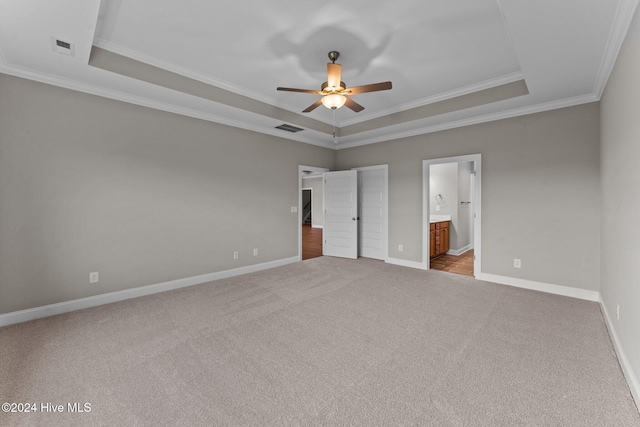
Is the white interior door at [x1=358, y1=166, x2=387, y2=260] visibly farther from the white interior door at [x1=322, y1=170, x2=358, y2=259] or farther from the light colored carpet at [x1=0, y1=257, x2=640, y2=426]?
the light colored carpet at [x1=0, y1=257, x2=640, y2=426]

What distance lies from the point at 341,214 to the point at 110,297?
166 inches

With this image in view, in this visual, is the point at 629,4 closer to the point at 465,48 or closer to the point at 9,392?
the point at 465,48

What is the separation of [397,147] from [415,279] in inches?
101

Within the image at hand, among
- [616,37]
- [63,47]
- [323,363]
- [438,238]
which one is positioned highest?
[63,47]

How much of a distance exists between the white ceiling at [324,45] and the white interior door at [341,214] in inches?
89.0

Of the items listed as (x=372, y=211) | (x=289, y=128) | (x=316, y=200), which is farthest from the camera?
(x=316, y=200)

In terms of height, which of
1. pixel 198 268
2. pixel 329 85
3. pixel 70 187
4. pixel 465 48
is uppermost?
pixel 465 48

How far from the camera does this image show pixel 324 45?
2785mm

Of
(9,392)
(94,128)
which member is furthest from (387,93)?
(9,392)

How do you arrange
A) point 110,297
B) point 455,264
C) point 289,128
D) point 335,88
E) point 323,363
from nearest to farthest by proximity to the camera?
point 323,363
point 335,88
point 110,297
point 289,128
point 455,264

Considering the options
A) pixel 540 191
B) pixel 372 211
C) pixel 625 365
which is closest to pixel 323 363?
pixel 625 365

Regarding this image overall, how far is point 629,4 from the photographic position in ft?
5.93

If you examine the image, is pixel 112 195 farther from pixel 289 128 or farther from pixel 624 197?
pixel 624 197

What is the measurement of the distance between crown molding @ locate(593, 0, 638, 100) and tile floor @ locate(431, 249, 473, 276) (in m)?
3.14
